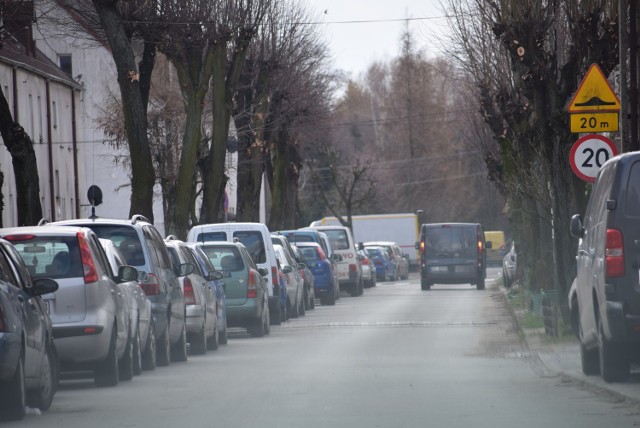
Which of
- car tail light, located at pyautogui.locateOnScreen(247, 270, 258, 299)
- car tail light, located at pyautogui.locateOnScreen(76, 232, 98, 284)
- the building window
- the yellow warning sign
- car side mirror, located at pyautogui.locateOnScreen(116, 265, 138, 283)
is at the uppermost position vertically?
the building window

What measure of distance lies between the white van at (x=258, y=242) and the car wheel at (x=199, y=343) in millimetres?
7666

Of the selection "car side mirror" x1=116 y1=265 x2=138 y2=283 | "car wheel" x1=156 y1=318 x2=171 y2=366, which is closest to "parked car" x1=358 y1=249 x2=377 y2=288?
"car wheel" x1=156 y1=318 x2=171 y2=366

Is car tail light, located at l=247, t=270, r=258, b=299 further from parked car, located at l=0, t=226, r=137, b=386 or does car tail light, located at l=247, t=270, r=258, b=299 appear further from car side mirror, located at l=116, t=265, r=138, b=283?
parked car, located at l=0, t=226, r=137, b=386

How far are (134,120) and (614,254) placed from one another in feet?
64.2

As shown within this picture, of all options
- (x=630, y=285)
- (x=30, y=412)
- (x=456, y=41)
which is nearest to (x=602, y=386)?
Answer: (x=630, y=285)

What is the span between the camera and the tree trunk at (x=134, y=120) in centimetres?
3038

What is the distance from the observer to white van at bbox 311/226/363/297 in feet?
152

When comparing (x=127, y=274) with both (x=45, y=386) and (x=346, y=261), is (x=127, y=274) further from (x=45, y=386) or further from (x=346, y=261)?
(x=346, y=261)

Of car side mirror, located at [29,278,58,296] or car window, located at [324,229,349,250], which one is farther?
car window, located at [324,229,349,250]

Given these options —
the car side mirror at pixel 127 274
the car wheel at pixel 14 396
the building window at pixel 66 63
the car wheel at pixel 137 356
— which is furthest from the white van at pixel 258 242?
the building window at pixel 66 63

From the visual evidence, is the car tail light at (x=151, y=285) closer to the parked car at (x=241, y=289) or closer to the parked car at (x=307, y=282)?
the parked car at (x=241, y=289)

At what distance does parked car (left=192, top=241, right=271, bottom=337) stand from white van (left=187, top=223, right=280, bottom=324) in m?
3.23

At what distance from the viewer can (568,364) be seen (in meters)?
16.2

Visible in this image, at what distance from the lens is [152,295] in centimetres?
1764
